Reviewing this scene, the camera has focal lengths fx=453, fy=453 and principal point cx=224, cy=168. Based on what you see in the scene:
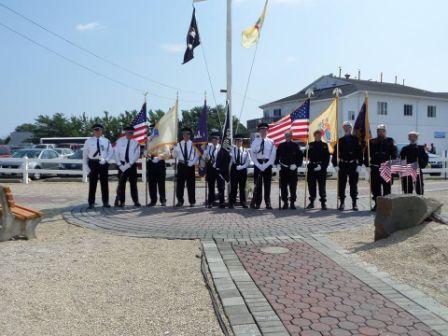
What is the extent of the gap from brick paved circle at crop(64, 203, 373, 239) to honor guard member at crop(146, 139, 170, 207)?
24.8 inches

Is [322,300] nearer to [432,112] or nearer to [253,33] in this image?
[253,33]

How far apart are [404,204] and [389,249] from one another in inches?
38.4

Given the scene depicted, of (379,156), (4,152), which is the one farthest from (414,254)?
(4,152)

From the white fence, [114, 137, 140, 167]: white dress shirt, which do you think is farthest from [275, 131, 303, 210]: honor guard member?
the white fence

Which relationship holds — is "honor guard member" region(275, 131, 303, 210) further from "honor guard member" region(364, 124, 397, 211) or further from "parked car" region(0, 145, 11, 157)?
"parked car" region(0, 145, 11, 157)

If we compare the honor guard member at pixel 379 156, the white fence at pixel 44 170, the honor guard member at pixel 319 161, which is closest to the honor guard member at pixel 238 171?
the honor guard member at pixel 319 161

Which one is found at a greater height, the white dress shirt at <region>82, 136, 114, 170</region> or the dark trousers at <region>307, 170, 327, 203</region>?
the white dress shirt at <region>82, 136, 114, 170</region>

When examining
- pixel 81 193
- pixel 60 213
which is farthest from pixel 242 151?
pixel 81 193

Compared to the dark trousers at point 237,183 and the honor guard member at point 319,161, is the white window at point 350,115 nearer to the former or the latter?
the honor guard member at point 319,161

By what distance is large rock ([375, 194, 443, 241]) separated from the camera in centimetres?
697

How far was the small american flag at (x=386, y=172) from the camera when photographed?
10.4 meters

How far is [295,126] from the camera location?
11.4 m

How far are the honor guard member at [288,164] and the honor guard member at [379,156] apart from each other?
166 centimetres

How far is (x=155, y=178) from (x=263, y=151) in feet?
9.33
